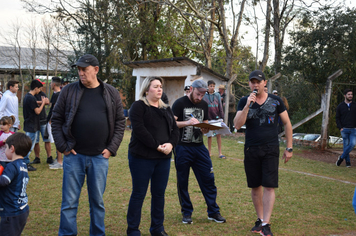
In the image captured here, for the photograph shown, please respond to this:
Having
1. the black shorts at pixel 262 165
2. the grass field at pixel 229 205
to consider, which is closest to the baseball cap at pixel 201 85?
the black shorts at pixel 262 165

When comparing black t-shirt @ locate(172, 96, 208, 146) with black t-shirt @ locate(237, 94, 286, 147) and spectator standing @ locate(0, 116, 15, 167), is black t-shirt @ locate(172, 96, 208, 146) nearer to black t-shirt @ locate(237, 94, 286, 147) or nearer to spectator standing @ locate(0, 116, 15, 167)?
black t-shirt @ locate(237, 94, 286, 147)

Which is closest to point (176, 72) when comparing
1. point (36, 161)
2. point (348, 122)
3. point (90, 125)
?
point (348, 122)

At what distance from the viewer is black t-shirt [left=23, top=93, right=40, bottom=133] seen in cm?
826

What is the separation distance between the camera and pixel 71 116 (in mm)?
3832

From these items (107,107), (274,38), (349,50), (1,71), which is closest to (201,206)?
(107,107)

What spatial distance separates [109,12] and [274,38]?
495 inches

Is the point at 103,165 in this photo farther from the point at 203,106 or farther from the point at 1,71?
the point at 1,71

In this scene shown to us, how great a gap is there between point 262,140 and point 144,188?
1671mm

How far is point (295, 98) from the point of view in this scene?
18.6m

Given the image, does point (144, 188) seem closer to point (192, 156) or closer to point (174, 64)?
point (192, 156)

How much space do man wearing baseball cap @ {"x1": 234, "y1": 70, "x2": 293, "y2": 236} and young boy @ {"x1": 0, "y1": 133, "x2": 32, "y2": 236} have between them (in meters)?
2.69

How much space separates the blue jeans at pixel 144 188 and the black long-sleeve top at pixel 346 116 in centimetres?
797

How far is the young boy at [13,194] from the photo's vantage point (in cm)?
347

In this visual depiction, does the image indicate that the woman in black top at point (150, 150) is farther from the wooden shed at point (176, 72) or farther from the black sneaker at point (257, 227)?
the wooden shed at point (176, 72)
